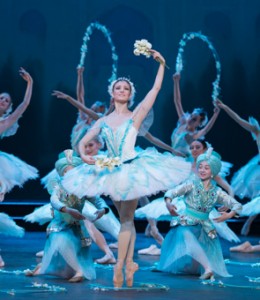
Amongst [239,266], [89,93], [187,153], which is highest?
[89,93]

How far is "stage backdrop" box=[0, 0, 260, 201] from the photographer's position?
10258mm

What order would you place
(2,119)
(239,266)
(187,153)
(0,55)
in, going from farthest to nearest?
(0,55) < (187,153) < (2,119) < (239,266)

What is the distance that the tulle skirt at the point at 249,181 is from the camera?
853 centimetres

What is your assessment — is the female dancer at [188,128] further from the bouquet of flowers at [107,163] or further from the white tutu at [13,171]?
the bouquet of flowers at [107,163]

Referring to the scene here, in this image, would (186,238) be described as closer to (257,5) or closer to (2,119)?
(2,119)

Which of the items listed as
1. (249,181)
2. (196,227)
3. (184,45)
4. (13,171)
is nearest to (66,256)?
(196,227)

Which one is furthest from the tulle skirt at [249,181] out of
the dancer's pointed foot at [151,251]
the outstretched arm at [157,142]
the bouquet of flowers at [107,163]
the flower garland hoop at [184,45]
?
the bouquet of flowers at [107,163]

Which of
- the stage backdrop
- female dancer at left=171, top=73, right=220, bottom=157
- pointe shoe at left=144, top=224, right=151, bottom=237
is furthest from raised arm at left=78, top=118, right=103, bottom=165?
the stage backdrop

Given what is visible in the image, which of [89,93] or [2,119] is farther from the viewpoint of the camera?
[89,93]

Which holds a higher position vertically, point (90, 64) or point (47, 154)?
point (90, 64)

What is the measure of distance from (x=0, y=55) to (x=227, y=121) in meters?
3.04

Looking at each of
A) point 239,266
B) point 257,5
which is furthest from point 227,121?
point 239,266

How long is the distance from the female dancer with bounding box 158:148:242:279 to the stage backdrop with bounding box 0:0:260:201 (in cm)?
489

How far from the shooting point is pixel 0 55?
1019cm
